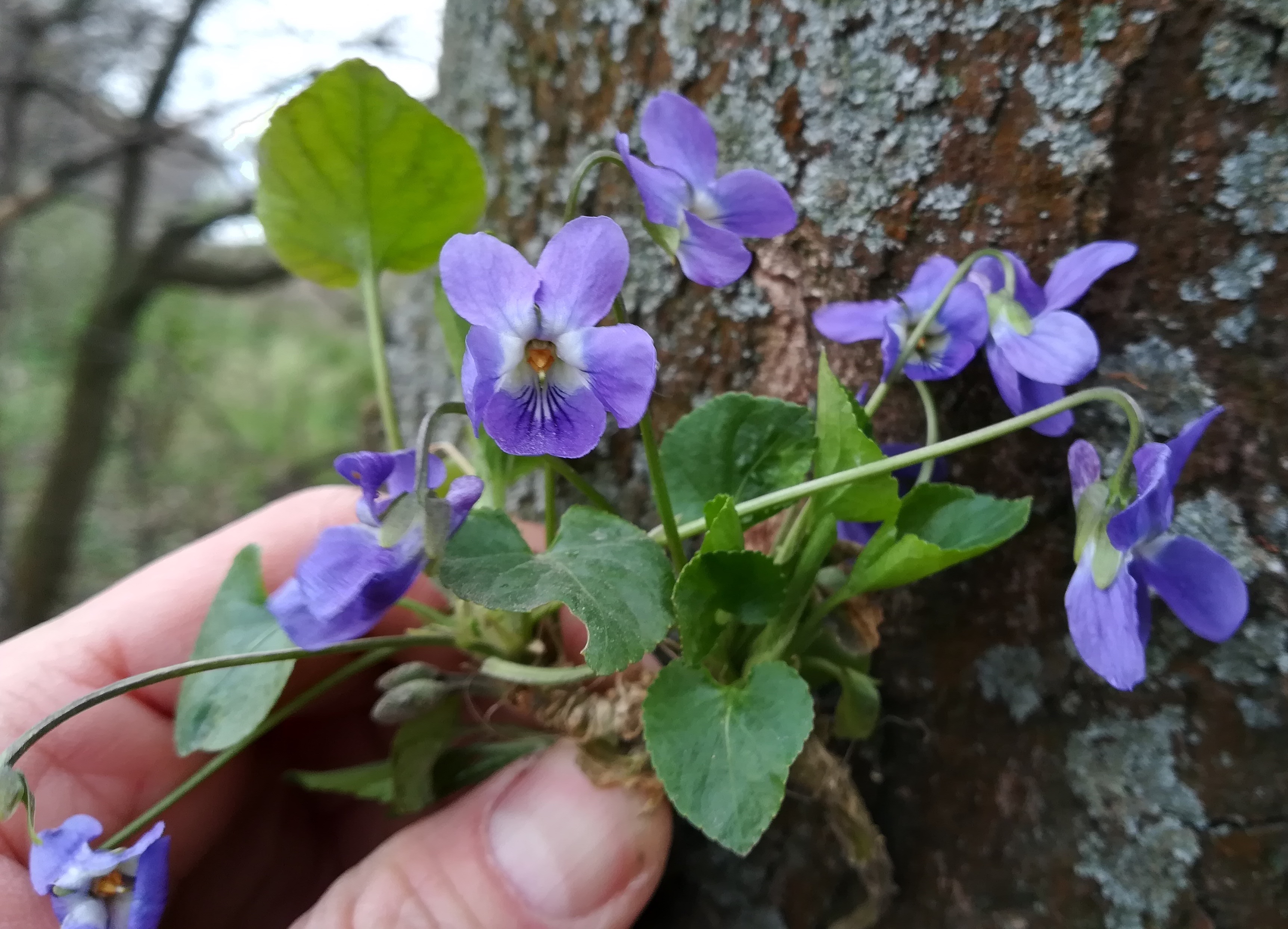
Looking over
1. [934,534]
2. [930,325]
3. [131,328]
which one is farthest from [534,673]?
[131,328]

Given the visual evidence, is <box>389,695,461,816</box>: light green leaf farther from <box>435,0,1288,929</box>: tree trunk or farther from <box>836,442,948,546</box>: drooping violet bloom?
<box>836,442,948,546</box>: drooping violet bloom

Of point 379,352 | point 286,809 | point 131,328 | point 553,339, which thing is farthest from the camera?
point 131,328

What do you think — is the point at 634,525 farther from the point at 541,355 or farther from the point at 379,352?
the point at 379,352

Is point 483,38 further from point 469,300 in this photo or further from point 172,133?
point 172,133

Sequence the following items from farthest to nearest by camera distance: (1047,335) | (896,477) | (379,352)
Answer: (379,352) < (896,477) < (1047,335)

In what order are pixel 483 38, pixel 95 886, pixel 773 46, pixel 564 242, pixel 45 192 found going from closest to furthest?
pixel 564 242
pixel 95 886
pixel 773 46
pixel 483 38
pixel 45 192

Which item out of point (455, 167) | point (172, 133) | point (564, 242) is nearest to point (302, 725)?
point (455, 167)
